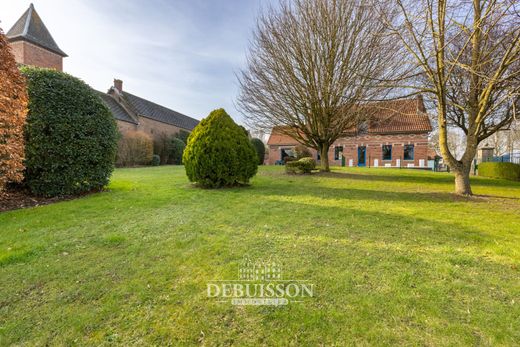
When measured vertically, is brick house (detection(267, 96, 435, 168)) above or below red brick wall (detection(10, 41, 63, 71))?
below

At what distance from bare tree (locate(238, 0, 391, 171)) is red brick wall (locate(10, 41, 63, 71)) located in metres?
21.0

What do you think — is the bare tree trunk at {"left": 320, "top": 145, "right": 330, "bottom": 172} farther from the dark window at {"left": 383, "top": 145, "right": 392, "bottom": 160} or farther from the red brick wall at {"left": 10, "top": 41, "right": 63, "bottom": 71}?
the red brick wall at {"left": 10, "top": 41, "right": 63, "bottom": 71}

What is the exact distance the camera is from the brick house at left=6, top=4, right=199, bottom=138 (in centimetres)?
2158

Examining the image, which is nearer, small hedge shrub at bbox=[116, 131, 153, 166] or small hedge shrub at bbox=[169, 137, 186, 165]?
small hedge shrub at bbox=[116, 131, 153, 166]

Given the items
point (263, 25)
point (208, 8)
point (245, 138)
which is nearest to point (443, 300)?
point (245, 138)

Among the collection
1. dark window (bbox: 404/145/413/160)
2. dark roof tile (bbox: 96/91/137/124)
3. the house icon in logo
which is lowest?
the house icon in logo

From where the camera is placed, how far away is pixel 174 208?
499 centimetres

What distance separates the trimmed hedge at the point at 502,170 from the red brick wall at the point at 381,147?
7835 mm

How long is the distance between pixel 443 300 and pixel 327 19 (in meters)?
11.3

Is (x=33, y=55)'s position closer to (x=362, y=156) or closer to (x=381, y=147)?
(x=362, y=156)

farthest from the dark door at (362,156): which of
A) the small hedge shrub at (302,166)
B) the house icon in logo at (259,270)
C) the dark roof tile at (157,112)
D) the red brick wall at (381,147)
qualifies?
the dark roof tile at (157,112)

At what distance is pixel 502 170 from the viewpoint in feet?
42.0

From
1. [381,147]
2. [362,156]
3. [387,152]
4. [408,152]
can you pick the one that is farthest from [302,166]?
[408,152]

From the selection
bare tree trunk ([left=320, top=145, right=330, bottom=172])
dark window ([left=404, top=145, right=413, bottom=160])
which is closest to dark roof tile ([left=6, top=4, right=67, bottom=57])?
bare tree trunk ([left=320, top=145, right=330, bottom=172])
